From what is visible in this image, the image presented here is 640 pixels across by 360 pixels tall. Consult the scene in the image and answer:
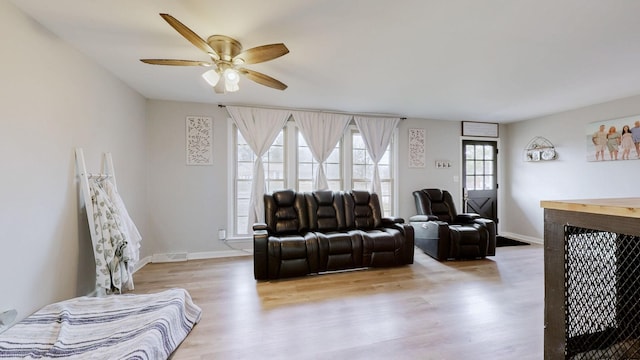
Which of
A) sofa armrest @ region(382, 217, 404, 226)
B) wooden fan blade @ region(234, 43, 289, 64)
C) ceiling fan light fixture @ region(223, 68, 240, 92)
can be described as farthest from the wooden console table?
sofa armrest @ region(382, 217, 404, 226)

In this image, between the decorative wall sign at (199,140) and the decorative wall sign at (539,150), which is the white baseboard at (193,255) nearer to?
the decorative wall sign at (199,140)

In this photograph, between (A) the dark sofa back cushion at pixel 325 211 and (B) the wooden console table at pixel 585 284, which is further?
(A) the dark sofa back cushion at pixel 325 211

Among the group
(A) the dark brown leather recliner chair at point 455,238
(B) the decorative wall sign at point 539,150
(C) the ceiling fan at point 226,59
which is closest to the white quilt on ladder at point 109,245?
(C) the ceiling fan at point 226,59

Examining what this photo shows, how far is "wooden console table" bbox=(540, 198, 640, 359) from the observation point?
1.02 m

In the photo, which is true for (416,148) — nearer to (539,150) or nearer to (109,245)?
(539,150)

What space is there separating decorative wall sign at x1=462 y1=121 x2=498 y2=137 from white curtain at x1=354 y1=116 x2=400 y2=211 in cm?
176

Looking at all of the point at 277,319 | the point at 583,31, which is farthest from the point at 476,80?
the point at 277,319

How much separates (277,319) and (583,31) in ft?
11.3

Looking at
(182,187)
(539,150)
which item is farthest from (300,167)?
(539,150)

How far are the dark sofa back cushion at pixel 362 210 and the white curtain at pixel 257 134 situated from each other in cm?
138

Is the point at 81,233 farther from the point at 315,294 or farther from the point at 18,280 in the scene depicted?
the point at 315,294

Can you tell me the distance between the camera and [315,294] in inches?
108

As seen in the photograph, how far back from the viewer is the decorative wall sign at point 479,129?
17.2 feet

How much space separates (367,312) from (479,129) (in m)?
4.71
